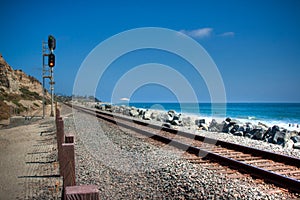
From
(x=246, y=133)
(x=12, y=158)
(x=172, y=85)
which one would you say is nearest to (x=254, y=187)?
(x=12, y=158)

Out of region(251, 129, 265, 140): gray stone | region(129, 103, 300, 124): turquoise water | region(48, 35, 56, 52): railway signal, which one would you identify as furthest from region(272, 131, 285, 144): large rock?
region(129, 103, 300, 124): turquoise water

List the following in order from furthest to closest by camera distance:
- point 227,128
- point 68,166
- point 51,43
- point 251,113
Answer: point 251,113, point 51,43, point 227,128, point 68,166

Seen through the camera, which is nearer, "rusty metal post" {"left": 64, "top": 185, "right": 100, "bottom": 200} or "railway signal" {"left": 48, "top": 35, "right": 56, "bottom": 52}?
"rusty metal post" {"left": 64, "top": 185, "right": 100, "bottom": 200}

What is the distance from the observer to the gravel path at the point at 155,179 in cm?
484

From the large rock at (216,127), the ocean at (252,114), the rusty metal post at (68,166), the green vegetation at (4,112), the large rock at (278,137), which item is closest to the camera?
the rusty metal post at (68,166)

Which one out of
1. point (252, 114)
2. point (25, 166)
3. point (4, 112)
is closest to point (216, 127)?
point (25, 166)

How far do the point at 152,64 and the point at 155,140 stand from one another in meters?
10.8

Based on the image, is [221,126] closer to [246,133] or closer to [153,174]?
Answer: [246,133]

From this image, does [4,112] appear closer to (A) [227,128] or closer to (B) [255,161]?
(A) [227,128]

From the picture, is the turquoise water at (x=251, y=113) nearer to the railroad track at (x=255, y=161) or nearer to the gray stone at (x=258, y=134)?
the gray stone at (x=258, y=134)

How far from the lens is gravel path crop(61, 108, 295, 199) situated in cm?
484

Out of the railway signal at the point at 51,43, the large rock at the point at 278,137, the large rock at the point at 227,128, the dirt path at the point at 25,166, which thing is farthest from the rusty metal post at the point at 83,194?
the railway signal at the point at 51,43

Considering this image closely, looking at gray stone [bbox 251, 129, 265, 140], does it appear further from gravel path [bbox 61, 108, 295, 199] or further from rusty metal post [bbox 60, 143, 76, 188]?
rusty metal post [bbox 60, 143, 76, 188]

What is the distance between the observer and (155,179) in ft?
18.8
